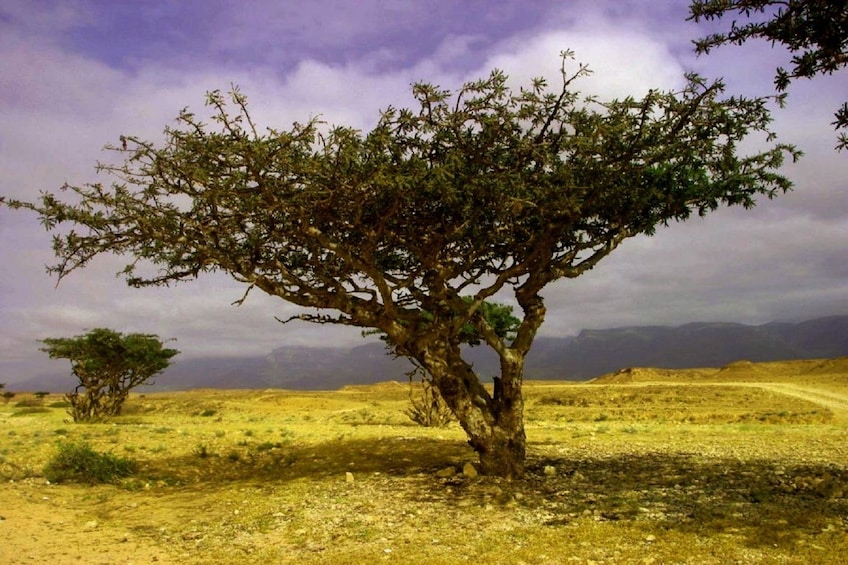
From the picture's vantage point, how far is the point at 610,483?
1078 cm

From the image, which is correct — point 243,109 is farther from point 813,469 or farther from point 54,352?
point 54,352

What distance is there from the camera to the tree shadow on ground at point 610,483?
8.05 meters

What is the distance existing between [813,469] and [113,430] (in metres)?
19.2

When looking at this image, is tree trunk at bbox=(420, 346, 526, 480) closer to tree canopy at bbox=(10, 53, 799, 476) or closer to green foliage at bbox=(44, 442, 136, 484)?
tree canopy at bbox=(10, 53, 799, 476)

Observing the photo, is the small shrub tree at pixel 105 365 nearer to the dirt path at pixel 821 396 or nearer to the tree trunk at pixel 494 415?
the tree trunk at pixel 494 415

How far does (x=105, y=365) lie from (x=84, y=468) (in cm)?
2007

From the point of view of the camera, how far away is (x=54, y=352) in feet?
103

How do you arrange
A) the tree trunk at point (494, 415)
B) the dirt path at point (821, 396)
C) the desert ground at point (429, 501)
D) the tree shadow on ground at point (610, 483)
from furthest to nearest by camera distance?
the dirt path at point (821, 396), the tree trunk at point (494, 415), the tree shadow on ground at point (610, 483), the desert ground at point (429, 501)

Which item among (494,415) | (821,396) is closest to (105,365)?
(494,415)

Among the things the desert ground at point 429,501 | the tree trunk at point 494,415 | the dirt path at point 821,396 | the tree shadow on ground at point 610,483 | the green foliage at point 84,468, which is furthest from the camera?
the dirt path at point 821,396

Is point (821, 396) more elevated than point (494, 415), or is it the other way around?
point (494, 415)

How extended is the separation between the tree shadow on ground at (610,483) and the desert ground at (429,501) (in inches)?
1.7

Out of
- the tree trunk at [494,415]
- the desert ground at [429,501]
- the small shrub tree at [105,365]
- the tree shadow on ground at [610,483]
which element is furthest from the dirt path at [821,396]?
the small shrub tree at [105,365]

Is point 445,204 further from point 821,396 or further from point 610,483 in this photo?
point 821,396
